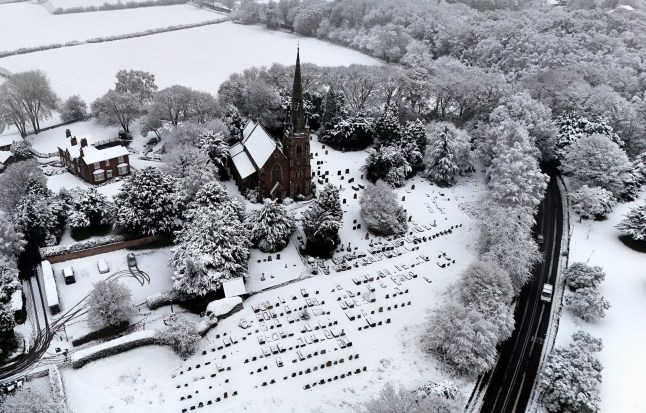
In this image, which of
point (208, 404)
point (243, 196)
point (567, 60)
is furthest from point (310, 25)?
point (208, 404)

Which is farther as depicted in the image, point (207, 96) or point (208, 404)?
point (207, 96)

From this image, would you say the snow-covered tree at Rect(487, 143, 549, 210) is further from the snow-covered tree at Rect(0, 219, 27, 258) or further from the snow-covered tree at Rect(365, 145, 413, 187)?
→ the snow-covered tree at Rect(0, 219, 27, 258)

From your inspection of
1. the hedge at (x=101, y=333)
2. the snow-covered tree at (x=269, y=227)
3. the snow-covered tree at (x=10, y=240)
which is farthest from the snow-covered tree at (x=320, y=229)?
the snow-covered tree at (x=10, y=240)

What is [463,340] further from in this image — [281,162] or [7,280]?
[7,280]

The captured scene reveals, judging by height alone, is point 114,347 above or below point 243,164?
below

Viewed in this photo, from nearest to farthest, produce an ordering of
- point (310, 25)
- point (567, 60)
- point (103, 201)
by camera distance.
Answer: point (103, 201) < point (567, 60) < point (310, 25)

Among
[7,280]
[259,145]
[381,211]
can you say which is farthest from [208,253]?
[381,211]

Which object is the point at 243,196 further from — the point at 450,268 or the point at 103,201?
the point at 450,268
